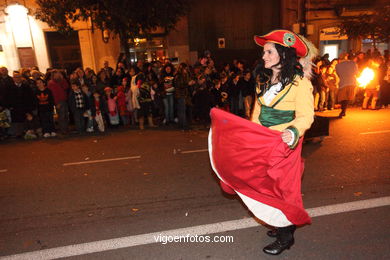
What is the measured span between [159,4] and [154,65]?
231 centimetres

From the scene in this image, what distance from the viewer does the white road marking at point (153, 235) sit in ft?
11.5

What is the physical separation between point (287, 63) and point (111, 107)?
7.58 metres

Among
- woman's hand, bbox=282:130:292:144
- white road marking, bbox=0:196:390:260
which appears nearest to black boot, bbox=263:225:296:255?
white road marking, bbox=0:196:390:260

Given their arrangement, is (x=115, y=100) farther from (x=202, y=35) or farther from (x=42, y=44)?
(x=202, y=35)

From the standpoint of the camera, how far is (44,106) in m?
9.20

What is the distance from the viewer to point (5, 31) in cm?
1498

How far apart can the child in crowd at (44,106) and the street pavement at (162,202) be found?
5.45 ft

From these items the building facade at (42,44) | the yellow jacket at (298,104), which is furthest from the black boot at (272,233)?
the building facade at (42,44)

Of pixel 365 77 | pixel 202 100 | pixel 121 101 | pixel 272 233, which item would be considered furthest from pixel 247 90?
pixel 272 233

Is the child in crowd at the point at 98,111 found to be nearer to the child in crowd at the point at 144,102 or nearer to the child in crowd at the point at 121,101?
the child in crowd at the point at 121,101

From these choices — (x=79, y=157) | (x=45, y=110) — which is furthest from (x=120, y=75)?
(x=79, y=157)

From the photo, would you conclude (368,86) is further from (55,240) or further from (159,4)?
(55,240)

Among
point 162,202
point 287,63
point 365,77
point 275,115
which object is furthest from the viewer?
point 365,77

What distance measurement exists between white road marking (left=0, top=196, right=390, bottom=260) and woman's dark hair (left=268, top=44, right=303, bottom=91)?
1.84 m
